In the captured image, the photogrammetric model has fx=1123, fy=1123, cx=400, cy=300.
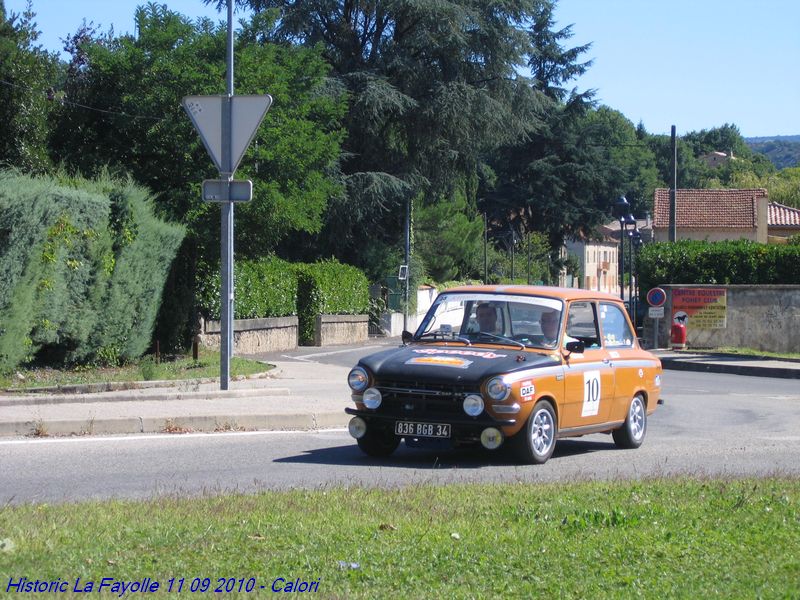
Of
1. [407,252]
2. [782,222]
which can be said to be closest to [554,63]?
[782,222]

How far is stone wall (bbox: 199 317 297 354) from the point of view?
93.0 ft

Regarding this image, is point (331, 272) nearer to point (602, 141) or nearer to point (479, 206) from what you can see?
point (479, 206)

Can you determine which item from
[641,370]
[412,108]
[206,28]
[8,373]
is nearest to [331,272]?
[412,108]

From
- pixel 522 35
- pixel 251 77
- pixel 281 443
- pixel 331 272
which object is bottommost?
pixel 281 443

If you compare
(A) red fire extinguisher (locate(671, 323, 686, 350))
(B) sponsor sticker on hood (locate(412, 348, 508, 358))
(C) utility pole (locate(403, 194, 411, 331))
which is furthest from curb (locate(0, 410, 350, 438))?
(C) utility pole (locate(403, 194, 411, 331))

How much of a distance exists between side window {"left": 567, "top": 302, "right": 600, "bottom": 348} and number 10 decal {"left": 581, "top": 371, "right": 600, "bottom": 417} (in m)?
0.38

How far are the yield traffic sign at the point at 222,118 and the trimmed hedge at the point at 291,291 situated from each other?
38.1 ft

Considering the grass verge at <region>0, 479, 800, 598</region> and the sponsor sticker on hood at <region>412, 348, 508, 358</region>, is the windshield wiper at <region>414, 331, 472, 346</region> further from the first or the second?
the grass verge at <region>0, 479, 800, 598</region>

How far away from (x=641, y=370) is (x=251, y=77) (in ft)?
55.5

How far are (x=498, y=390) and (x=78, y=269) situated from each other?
11.0 metres

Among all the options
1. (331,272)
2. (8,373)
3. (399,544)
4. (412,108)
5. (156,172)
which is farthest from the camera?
(412,108)

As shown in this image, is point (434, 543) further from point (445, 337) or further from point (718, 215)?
point (718, 215)

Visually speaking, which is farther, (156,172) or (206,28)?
(206,28)

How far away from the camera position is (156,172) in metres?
26.7
